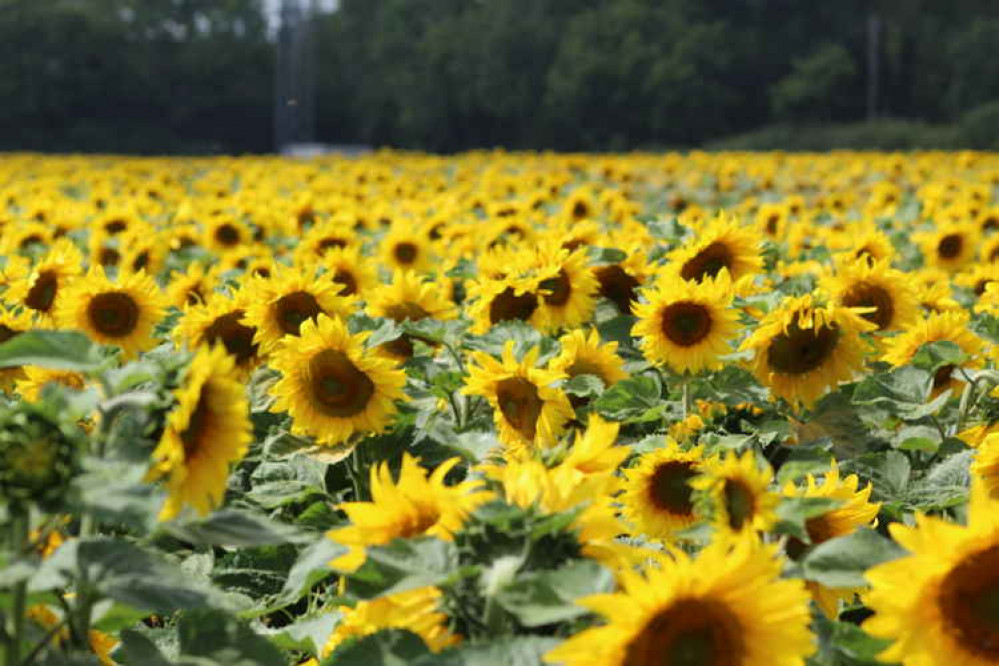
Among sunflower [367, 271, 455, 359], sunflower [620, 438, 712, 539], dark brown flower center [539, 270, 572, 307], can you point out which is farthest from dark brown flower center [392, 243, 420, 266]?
sunflower [620, 438, 712, 539]

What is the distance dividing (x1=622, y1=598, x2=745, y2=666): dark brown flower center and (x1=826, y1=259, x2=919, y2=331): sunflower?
2.20 metres

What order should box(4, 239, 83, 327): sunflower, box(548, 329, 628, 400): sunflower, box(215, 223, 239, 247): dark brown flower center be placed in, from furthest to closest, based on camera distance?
box(215, 223, 239, 247): dark brown flower center, box(4, 239, 83, 327): sunflower, box(548, 329, 628, 400): sunflower

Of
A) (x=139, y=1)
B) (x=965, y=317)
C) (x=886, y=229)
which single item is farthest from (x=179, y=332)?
(x=139, y=1)

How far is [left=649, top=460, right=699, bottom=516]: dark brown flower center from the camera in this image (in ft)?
7.57

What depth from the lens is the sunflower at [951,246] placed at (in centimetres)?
586

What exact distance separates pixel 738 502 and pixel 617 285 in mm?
2161

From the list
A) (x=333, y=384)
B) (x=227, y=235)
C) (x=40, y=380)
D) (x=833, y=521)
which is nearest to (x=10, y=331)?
(x=40, y=380)

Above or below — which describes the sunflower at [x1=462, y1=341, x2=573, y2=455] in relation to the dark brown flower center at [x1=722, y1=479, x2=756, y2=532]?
below

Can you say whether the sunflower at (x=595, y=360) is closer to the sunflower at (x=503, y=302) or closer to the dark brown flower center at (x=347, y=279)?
the sunflower at (x=503, y=302)

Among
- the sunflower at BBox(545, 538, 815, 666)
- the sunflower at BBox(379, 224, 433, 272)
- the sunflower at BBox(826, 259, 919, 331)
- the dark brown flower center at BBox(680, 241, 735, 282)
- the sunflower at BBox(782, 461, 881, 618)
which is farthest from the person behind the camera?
the sunflower at BBox(379, 224, 433, 272)

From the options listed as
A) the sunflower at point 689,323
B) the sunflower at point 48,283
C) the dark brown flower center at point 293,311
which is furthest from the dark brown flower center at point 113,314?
the sunflower at point 689,323

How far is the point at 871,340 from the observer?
10.7 feet

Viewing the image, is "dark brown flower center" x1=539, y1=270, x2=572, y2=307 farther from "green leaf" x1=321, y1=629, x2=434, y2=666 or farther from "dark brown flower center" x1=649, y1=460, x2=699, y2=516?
"green leaf" x1=321, y1=629, x2=434, y2=666

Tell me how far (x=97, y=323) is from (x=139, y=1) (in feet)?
217
